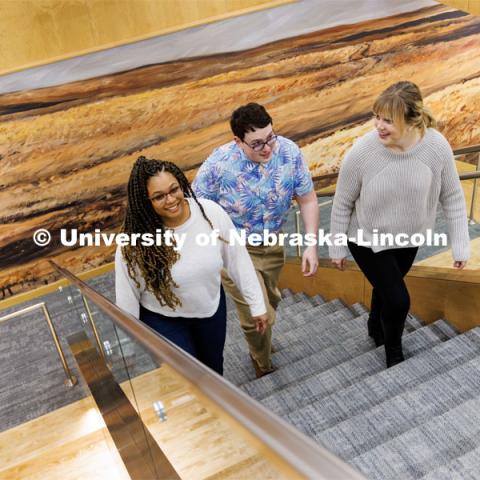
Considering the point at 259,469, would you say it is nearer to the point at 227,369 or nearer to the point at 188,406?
the point at 188,406

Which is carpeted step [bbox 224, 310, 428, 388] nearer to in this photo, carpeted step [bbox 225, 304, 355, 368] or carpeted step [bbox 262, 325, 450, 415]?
carpeted step [bbox 225, 304, 355, 368]

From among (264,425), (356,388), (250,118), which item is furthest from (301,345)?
(264,425)

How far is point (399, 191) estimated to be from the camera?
8.23ft

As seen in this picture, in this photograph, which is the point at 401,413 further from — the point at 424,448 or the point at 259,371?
the point at 259,371

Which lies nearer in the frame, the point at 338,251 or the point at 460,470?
the point at 460,470

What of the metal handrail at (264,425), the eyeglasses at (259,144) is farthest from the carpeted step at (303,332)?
the metal handrail at (264,425)

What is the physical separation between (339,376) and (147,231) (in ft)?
5.15

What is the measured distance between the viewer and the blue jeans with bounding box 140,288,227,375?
7.89 ft

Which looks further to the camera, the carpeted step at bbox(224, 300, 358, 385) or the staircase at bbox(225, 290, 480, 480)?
the carpeted step at bbox(224, 300, 358, 385)

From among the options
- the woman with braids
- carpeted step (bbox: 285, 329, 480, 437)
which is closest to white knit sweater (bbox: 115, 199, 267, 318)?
the woman with braids

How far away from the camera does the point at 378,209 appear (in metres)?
2.59

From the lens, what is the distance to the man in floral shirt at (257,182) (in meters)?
2.69

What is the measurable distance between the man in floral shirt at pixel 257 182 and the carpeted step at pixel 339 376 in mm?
Result: 454

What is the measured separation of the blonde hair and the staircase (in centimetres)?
133
